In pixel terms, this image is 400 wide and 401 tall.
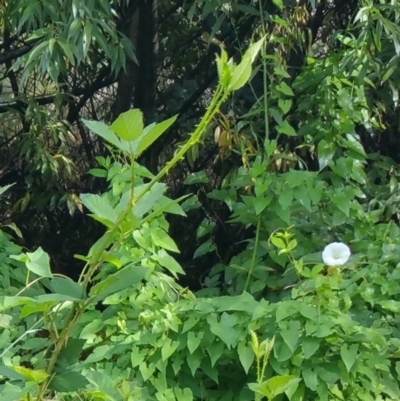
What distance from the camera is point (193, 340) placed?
2.10m

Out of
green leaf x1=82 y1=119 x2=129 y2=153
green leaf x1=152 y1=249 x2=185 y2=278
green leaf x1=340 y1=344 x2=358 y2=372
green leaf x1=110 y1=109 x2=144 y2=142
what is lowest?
green leaf x1=340 y1=344 x2=358 y2=372

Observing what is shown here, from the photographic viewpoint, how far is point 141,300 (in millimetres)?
2281

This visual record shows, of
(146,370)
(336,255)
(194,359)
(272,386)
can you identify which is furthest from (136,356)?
(272,386)

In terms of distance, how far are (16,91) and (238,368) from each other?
2.33m

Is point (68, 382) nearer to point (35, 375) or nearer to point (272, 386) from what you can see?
point (35, 375)

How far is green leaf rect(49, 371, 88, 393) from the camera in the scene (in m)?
0.92

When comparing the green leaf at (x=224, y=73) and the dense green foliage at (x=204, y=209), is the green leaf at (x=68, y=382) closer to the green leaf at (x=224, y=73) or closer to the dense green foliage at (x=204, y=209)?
the dense green foliage at (x=204, y=209)

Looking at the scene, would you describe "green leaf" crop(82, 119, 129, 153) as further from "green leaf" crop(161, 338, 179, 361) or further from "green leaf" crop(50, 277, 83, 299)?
"green leaf" crop(161, 338, 179, 361)

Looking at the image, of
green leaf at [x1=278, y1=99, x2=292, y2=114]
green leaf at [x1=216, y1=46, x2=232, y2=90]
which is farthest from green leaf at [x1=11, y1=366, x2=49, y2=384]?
green leaf at [x1=278, y1=99, x2=292, y2=114]

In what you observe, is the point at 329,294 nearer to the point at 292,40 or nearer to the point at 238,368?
the point at 238,368

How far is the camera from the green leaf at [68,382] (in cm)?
92

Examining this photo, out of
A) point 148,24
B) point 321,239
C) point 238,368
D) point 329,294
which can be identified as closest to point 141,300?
point 238,368

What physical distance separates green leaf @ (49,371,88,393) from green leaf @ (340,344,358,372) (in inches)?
48.8

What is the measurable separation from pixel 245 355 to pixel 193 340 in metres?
0.17
